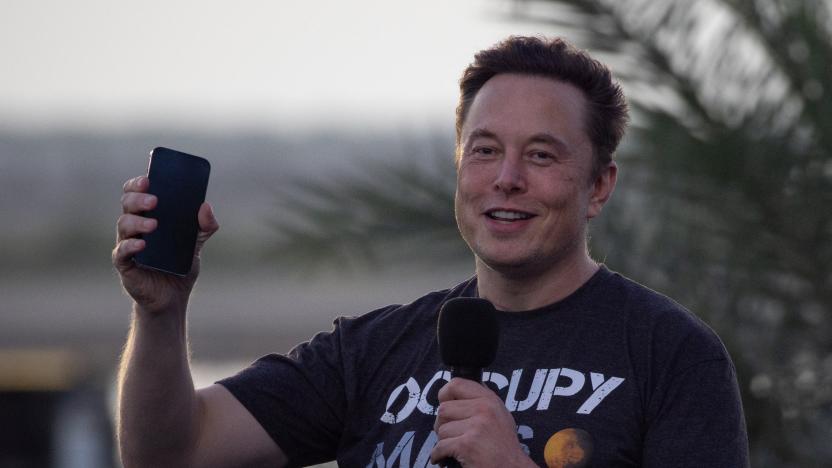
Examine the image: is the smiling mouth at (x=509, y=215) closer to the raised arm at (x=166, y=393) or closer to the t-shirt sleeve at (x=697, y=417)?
the t-shirt sleeve at (x=697, y=417)

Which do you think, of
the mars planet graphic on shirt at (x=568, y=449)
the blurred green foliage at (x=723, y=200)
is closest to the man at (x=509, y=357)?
the mars planet graphic on shirt at (x=568, y=449)

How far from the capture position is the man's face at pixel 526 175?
10.7ft

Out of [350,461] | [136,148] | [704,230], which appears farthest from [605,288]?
[136,148]

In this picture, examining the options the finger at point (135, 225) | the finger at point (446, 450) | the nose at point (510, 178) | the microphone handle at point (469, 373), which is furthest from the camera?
the nose at point (510, 178)

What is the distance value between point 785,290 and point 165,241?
2.92m

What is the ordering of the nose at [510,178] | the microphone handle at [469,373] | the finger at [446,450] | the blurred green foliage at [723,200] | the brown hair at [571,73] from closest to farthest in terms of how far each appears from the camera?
the finger at [446,450]
the microphone handle at [469,373]
the nose at [510,178]
the brown hair at [571,73]
the blurred green foliage at [723,200]

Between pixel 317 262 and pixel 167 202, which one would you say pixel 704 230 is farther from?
pixel 167 202

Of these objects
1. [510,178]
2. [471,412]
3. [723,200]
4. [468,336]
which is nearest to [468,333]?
[468,336]

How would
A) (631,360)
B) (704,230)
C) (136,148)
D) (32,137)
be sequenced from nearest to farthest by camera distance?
(631,360), (704,230), (136,148), (32,137)

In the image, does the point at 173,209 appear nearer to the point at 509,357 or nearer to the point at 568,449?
the point at 509,357

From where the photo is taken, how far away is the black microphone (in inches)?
116

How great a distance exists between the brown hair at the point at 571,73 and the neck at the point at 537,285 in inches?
9.3

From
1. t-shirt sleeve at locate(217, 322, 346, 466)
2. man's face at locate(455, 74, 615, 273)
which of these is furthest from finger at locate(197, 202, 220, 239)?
man's face at locate(455, 74, 615, 273)

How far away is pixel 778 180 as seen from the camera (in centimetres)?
541
